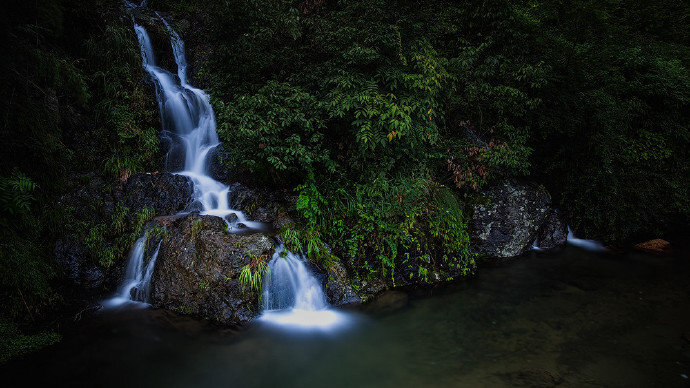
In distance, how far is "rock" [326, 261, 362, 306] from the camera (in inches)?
225

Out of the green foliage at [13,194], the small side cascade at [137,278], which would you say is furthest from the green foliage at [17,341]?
the green foliage at [13,194]

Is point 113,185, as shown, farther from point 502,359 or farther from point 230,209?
point 502,359

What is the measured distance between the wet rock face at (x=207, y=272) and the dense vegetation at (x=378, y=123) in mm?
1247

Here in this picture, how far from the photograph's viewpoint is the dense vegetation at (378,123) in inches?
211

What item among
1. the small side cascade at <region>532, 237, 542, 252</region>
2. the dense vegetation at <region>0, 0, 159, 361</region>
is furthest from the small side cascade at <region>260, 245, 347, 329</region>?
the small side cascade at <region>532, 237, 542, 252</region>

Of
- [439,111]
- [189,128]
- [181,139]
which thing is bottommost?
[439,111]

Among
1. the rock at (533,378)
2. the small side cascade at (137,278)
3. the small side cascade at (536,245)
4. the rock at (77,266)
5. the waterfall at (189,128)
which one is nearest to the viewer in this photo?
the rock at (533,378)

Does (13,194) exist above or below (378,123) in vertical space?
below

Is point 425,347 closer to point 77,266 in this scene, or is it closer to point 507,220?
point 507,220

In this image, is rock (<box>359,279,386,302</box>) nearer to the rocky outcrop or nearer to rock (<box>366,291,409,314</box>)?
rock (<box>366,291,409,314</box>)

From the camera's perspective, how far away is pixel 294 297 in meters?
5.54

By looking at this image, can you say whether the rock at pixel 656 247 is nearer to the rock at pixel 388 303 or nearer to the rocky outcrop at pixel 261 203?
the rock at pixel 388 303

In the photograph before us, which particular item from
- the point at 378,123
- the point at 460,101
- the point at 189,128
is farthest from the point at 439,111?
the point at 189,128

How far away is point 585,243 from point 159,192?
1169 cm
